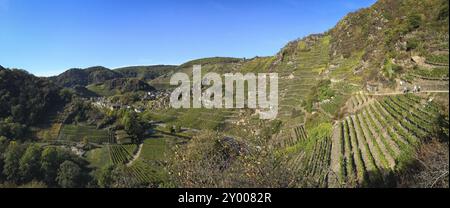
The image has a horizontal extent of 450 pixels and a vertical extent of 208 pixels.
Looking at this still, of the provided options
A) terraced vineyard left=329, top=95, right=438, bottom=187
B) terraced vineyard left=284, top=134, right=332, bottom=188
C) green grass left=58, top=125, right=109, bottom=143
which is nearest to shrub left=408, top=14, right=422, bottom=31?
terraced vineyard left=329, top=95, right=438, bottom=187

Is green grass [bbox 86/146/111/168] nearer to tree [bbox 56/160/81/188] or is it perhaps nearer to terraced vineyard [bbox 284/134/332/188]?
tree [bbox 56/160/81/188]

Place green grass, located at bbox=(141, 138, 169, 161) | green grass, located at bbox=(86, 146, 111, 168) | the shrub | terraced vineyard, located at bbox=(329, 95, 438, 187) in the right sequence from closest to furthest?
1. terraced vineyard, located at bbox=(329, 95, 438, 187)
2. the shrub
3. green grass, located at bbox=(86, 146, 111, 168)
4. green grass, located at bbox=(141, 138, 169, 161)

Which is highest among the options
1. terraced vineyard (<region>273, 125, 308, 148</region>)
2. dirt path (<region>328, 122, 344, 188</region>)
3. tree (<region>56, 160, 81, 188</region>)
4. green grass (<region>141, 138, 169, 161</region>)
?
dirt path (<region>328, 122, 344, 188</region>)

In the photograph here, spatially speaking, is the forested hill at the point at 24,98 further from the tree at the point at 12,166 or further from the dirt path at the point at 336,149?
the dirt path at the point at 336,149

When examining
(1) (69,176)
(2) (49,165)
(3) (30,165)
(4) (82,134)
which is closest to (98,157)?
(2) (49,165)

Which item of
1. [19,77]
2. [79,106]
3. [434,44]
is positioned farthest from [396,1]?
[19,77]
